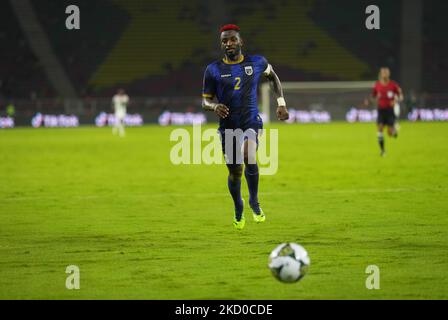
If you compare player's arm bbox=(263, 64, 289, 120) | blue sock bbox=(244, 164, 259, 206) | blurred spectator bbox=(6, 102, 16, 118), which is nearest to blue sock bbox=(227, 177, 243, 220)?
blue sock bbox=(244, 164, 259, 206)

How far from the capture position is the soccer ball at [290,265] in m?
6.89

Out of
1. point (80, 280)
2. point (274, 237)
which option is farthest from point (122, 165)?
point (80, 280)

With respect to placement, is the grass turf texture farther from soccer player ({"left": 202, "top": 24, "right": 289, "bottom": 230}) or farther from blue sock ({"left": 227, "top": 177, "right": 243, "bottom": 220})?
soccer player ({"left": 202, "top": 24, "right": 289, "bottom": 230})

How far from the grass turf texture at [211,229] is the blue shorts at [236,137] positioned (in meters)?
0.89

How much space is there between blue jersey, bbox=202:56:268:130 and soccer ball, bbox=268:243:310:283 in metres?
3.79

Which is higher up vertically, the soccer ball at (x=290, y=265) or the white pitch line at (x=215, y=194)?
the white pitch line at (x=215, y=194)

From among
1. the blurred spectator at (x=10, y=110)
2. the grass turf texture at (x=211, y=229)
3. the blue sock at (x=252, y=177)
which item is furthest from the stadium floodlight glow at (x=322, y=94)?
A: the blue sock at (x=252, y=177)

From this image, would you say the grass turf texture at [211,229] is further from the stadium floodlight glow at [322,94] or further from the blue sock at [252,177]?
the stadium floodlight glow at [322,94]

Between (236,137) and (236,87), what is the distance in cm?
62

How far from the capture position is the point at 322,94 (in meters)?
45.0

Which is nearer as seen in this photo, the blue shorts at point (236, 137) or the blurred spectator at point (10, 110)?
the blue shorts at point (236, 137)

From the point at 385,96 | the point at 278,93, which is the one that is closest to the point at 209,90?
the point at 278,93

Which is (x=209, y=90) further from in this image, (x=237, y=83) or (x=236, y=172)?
(x=236, y=172)

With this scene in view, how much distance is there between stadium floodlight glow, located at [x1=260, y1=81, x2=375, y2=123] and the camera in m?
44.4
